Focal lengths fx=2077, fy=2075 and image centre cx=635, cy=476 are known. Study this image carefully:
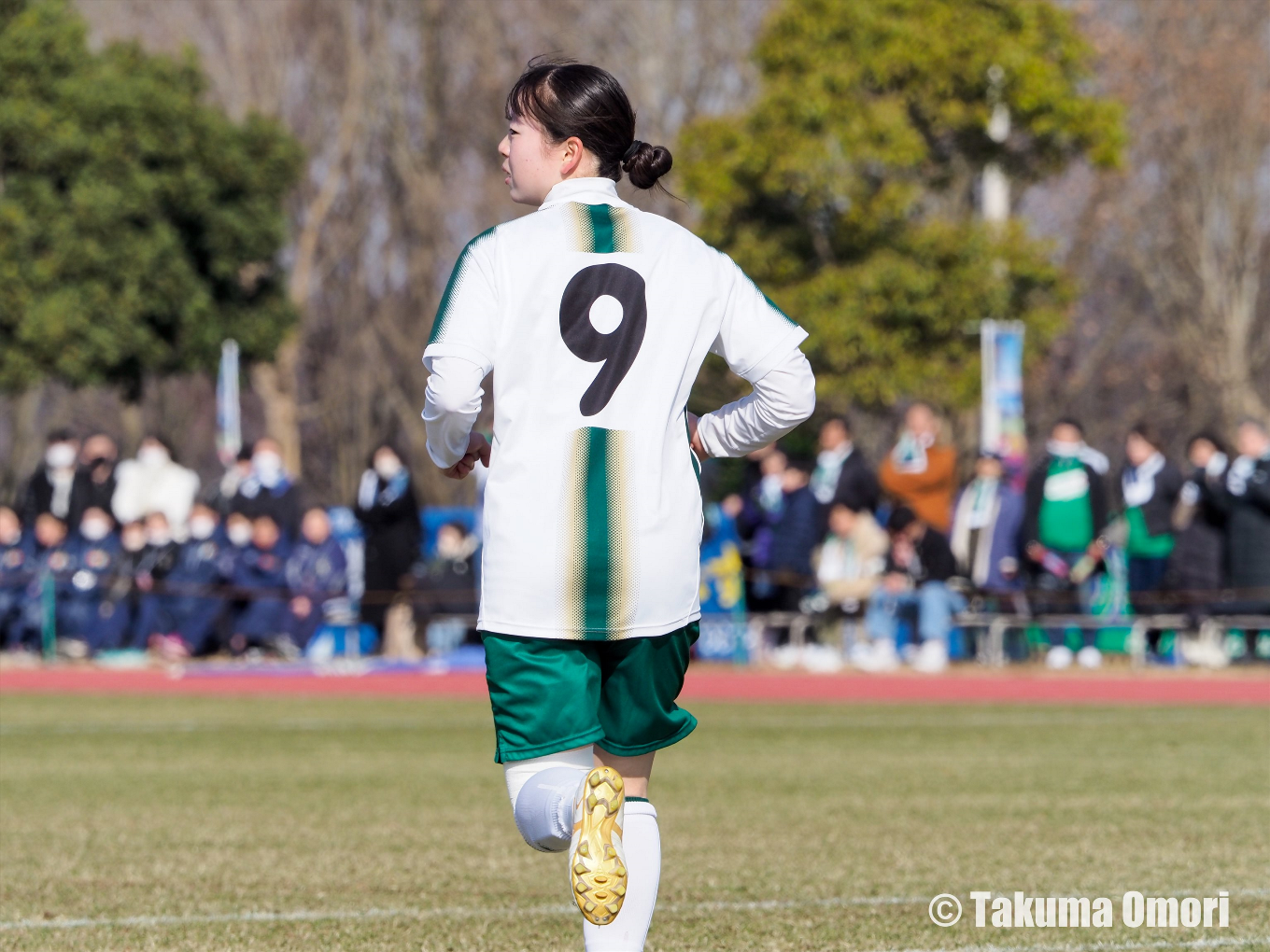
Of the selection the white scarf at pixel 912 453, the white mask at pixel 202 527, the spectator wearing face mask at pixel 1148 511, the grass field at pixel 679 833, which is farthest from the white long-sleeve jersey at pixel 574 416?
the white mask at pixel 202 527

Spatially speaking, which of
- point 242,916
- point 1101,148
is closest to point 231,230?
point 1101,148

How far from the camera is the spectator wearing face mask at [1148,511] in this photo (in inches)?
693

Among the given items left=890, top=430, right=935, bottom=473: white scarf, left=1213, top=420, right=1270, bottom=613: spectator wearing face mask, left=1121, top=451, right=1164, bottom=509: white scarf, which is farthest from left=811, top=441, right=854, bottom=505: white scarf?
left=1213, top=420, right=1270, bottom=613: spectator wearing face mask

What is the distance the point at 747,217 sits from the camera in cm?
2305

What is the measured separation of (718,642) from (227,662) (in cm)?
451

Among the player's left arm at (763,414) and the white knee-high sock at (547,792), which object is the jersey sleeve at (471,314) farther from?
the white knee-high sock at (547,792)

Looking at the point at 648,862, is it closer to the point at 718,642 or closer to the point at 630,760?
the point at 630,760

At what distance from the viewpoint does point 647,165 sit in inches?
162

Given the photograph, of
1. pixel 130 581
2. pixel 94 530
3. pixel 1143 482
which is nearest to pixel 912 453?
pixel 1143 482

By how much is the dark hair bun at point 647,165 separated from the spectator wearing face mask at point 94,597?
15953 millimetres

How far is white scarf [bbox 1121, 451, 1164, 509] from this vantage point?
17.6 meters

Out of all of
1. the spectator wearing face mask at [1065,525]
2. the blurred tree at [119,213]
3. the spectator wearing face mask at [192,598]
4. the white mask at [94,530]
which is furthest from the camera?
the blurred tree at [119,213]

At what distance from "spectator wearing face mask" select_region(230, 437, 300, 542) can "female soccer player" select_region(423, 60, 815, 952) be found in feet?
50.7

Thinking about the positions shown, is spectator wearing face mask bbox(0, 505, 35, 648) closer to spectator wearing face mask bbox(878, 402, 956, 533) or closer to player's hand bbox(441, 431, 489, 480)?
spectator wearing face mask bbox(878, 402, 956, 533)
